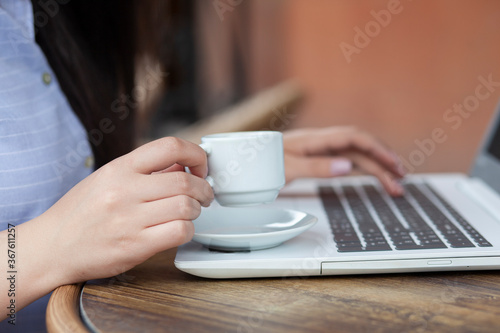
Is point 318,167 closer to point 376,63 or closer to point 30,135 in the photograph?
point 30,135

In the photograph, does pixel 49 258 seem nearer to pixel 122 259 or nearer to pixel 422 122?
pixel 122 259

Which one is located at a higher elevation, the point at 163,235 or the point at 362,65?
the point at 362,65

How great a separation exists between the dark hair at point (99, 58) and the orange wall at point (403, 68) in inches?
126

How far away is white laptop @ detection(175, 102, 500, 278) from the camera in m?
0.51

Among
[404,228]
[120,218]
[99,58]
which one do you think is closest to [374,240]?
[404,228]

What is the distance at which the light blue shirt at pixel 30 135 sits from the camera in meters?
0.68

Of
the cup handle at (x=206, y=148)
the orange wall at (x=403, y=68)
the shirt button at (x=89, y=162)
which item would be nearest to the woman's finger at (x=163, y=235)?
the cup handle at (x=206, y=148)

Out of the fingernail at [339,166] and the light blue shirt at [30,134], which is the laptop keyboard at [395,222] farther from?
the light blue shirt at [30,134]

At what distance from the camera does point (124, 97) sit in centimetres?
104

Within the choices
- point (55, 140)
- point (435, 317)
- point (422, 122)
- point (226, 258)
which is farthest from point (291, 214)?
point (422, 122)

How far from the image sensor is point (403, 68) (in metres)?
4.05

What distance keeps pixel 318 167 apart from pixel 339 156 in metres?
0.12

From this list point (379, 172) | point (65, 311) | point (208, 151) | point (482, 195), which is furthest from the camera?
point (379, 172)

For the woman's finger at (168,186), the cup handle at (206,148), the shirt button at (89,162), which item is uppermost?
the cup handle at (206,148)
